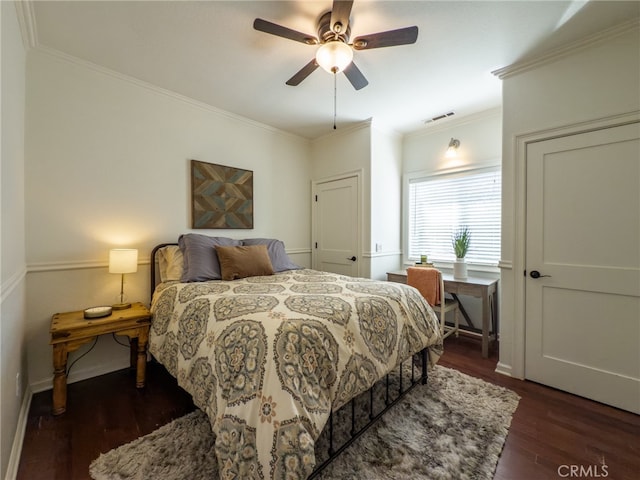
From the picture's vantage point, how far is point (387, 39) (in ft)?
5.80

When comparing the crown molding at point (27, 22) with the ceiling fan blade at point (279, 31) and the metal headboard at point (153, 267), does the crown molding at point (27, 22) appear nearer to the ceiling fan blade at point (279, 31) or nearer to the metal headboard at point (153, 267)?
the ceiling fan blade at point (279, 31)

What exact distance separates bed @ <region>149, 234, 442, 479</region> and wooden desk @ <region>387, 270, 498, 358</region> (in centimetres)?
90

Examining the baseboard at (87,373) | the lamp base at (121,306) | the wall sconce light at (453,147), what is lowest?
the baseboard at (87,373)

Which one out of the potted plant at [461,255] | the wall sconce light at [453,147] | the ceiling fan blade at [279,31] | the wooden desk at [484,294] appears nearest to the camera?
the ceiling fan blade at [279,31]

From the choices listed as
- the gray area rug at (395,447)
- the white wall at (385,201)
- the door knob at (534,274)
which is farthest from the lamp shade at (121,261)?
the door knob at (534,274)

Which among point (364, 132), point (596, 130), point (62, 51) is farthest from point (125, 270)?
point (596, 130)

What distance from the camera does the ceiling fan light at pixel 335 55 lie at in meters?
1.82

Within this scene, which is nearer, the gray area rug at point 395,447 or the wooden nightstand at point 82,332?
the gray area rug at point 395,447

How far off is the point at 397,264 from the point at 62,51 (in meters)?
4.13

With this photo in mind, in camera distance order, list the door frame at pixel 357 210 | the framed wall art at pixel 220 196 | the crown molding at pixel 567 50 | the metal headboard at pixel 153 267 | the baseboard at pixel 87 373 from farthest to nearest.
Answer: the door frame at pixel 357 210 < the framed wall art at pixel 220 196 < the metal headboard at pixel 153 267 < the baseboard at pixel 87 373 < the crown molding at pixel 567 50

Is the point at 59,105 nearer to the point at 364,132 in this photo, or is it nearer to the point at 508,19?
the point at 364,132

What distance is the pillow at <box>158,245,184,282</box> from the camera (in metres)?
2.54

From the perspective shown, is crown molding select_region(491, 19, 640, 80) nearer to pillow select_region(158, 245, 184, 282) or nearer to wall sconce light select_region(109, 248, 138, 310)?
pillow select_region(158, 245, 184, 282)

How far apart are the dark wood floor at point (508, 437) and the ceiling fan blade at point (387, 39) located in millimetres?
2497
